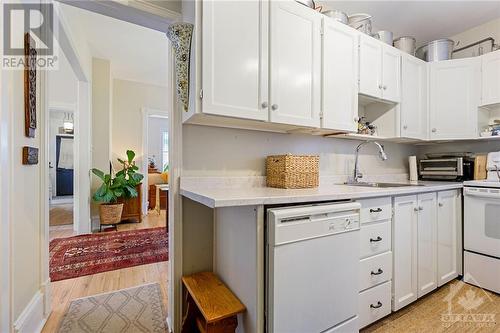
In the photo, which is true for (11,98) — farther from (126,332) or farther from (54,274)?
(54,274)

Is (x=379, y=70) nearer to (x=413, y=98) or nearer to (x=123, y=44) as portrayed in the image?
(x=413, y=98)

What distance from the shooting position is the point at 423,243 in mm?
1985

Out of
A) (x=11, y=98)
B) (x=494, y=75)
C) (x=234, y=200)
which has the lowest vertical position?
(x=234, y=200)

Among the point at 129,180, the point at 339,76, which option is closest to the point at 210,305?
the point at 339,76

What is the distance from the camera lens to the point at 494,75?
2.42m

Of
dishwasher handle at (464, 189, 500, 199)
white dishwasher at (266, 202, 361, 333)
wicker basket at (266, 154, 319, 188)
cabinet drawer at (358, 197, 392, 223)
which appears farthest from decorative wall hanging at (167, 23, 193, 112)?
dishwasher handle at (464, 189, 500, 199)

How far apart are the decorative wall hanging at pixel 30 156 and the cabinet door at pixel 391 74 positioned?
2730mm

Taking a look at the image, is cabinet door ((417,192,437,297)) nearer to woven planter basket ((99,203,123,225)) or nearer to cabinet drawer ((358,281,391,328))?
cabinet drawer ((358,281,391,328))

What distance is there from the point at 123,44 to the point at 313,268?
3.89m

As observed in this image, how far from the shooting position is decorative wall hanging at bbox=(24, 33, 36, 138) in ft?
4.83

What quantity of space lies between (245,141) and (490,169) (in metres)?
2.51

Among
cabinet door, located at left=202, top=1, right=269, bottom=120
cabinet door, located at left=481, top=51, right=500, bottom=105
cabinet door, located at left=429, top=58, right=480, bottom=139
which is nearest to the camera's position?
cabinet door, located at left=202, top=1, right=269, bottom=120

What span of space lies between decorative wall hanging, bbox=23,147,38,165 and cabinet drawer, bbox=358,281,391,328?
2205 mm

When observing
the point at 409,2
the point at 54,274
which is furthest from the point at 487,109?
the point at 54,274
